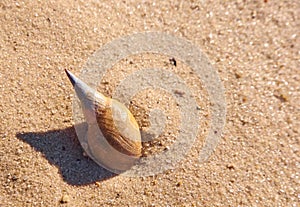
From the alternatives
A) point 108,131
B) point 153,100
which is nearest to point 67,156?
point 108,131

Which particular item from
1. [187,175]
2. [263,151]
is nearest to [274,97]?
[263,151]

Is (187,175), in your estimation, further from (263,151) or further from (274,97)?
(274,97)

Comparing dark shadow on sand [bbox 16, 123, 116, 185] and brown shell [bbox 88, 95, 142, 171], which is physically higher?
brown shell [bbox 88, 95, 142, 171]

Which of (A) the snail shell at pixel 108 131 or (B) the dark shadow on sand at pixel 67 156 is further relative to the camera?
(B) the dark shadow on sand at pixel 67 156

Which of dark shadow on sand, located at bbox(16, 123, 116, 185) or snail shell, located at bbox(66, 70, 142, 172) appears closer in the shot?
snail shell, located at bbox(66, 70, 142, 172)

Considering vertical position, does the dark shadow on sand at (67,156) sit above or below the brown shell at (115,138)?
below

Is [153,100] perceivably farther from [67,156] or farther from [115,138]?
[67,156]
